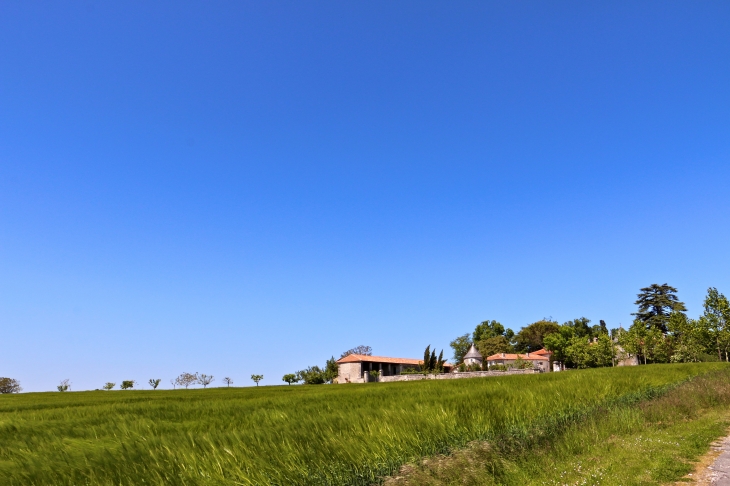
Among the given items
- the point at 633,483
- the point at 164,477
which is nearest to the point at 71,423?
the point at 164,477

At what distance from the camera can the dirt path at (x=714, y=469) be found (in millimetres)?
6555

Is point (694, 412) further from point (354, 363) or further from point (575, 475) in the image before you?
point (354, 363)

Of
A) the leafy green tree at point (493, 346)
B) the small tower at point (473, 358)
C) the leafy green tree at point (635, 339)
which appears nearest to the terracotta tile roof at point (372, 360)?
the small tower at point (473, 358)

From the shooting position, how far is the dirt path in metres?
6.55

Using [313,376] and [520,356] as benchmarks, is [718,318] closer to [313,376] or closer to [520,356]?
[520,356]

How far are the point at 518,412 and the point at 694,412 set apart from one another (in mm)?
7559

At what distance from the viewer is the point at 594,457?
7867 millimetres

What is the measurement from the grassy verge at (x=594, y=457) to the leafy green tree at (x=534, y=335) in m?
120

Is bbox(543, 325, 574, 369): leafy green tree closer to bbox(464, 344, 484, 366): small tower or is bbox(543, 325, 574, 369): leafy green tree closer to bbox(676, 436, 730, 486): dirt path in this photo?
bbox(464, 344, 484, 366): small tower

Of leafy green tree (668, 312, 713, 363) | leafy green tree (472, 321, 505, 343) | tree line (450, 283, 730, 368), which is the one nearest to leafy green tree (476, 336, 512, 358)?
tree line (450, 283, 730, 368)

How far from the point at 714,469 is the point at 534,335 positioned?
127 metres

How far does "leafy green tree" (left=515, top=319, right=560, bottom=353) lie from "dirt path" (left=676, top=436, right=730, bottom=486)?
4807 inches

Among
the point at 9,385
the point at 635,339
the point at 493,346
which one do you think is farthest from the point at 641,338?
the point at 9,385

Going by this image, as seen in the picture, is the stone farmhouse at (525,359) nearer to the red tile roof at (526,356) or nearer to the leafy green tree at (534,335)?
the red tile roof at (526,356)
